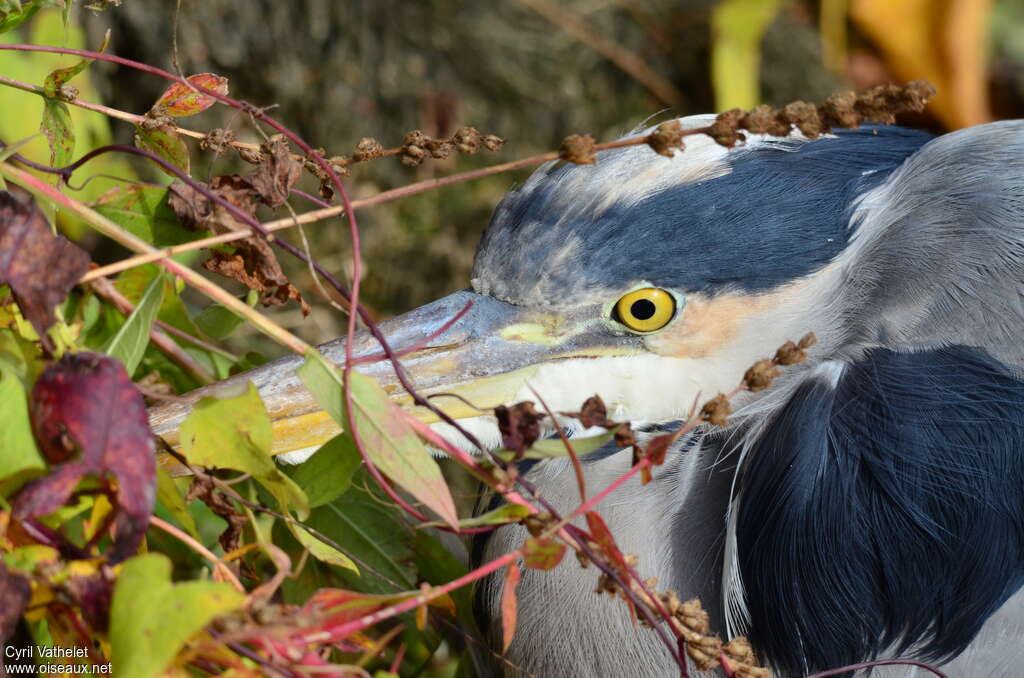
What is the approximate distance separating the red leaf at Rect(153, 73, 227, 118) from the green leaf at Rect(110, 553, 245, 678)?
470 mm

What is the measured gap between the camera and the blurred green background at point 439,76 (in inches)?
112

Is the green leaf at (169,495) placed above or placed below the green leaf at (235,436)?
below

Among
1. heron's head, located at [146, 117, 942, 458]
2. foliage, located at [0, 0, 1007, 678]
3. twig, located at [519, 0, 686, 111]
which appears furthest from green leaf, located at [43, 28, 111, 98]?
twig, located at [519, 0, 686, 111]

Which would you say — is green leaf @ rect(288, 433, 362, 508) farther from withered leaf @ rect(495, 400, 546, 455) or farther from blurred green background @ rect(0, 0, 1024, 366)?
blurred green background @ rect(0, 0, 1024, 366)

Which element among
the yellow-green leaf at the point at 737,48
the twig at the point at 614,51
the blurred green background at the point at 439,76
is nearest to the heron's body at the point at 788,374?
the blurred green background at the point at 439,76

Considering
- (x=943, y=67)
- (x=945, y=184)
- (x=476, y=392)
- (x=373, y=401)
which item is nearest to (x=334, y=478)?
(x=373, y=401)

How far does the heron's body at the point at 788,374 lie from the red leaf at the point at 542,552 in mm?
443

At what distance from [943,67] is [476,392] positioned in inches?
111

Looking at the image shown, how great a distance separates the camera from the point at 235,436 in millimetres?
983

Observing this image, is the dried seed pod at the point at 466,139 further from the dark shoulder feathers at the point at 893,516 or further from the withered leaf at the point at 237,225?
the dark shoulder feathers at the point at 893,516

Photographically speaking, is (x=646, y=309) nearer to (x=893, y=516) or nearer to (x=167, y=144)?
(x=893, y=516)

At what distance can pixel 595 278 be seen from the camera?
1.37 m

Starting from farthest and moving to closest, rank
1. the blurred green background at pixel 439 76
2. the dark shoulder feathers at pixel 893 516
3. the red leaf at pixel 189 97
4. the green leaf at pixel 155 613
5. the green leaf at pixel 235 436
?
the blurred green background at pixel 439 76 → the dark shoulder feathers at pixel 893 516 → the red leaf at pixel 189 97 → the green leaf at pixel 235 436 → the green leaf at pixel 155 613

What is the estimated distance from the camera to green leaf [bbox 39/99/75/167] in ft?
3.55
